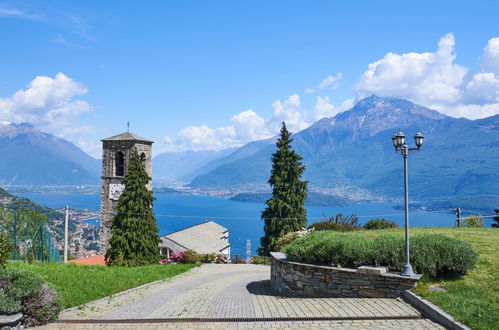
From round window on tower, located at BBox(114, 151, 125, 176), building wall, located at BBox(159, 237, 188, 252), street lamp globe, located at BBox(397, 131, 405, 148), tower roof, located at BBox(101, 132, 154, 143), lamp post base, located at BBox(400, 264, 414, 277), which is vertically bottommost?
building wall, located at BBox(159, 237, 188, 252)

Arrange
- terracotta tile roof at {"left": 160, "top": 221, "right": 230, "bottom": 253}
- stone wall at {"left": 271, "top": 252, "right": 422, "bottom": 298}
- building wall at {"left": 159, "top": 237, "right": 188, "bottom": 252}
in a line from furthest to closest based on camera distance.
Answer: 1. terracotta tile roof at {"left": 160, "top": 221, "right": 230, "bottom": 253}
2. building wall at {"left": 159, "top": 237, "right": 188, "bottom": 252}
3. stone wall at {"left": 271, "top": 252, "right": 422, "bottom": 298}

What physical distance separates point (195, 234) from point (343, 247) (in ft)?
129

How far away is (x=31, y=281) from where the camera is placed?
8.50m

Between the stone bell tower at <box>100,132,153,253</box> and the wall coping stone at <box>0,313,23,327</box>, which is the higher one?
the stone bell tower at <box>100,132,153,253</box>

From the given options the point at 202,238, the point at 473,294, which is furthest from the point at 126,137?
the point at 473,294

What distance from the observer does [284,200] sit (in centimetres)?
3344

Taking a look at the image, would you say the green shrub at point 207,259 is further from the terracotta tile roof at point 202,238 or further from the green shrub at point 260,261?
the terracotta tile roof at point 202,238

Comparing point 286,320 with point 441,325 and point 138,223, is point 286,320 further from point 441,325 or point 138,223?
point 138,223

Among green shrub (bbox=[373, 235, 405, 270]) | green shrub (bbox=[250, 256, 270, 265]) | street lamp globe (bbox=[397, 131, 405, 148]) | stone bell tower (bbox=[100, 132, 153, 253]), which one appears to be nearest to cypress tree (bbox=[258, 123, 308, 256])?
green shrub (bbox=[250, 256, 270, 265])

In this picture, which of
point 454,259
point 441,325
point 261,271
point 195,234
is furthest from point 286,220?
point 441,325

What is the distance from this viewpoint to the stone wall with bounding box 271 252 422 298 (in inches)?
381

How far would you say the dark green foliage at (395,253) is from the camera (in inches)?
390

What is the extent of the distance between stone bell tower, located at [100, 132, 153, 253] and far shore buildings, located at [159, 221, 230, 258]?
6.31 metres

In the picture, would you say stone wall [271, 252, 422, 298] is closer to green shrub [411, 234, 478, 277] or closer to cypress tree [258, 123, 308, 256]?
green shrub [411, 234, 478, 277]
